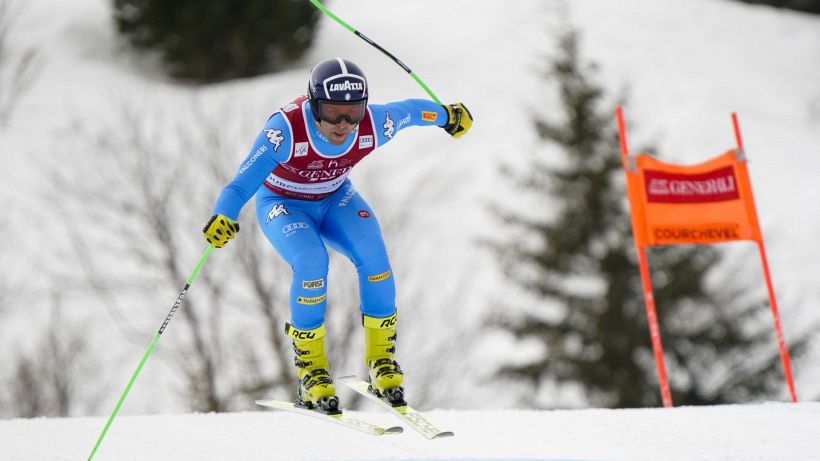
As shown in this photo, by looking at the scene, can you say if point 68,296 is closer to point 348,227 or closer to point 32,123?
point 32,123

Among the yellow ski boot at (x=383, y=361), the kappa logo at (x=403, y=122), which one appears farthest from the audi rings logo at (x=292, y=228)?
the kappa logo at (x=403, y=122)

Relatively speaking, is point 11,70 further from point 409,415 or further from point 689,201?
point 409,415

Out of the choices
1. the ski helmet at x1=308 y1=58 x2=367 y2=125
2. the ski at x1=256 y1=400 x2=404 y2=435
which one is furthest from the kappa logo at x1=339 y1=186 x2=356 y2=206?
the ski at x1=256 y1=400 x2=404 y2=435

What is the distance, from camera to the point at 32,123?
2216 cm

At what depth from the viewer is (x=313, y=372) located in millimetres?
5293

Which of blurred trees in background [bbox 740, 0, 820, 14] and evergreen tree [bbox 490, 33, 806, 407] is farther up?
blurred trees in background [bbox 740, 0, 820, 14]

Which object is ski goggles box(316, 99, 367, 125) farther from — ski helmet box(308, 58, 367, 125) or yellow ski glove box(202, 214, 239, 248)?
yellow ski glove box(202, 214, 239, 248)

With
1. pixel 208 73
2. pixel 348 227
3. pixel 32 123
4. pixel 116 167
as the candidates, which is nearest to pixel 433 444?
pixel 348 227

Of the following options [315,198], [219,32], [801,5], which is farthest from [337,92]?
[801,5]

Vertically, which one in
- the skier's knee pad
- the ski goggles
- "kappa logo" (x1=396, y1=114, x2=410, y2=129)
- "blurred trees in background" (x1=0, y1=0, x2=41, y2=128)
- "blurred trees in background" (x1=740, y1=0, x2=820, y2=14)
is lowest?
the skier's knee pad

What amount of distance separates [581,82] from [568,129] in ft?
2.91

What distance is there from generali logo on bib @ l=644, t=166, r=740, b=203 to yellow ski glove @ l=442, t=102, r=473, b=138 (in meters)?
2.49

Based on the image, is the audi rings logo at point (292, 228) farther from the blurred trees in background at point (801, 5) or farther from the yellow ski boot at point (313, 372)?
the blurred trees in background at point (801, 5)

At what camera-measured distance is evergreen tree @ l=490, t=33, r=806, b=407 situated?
1369 cm
